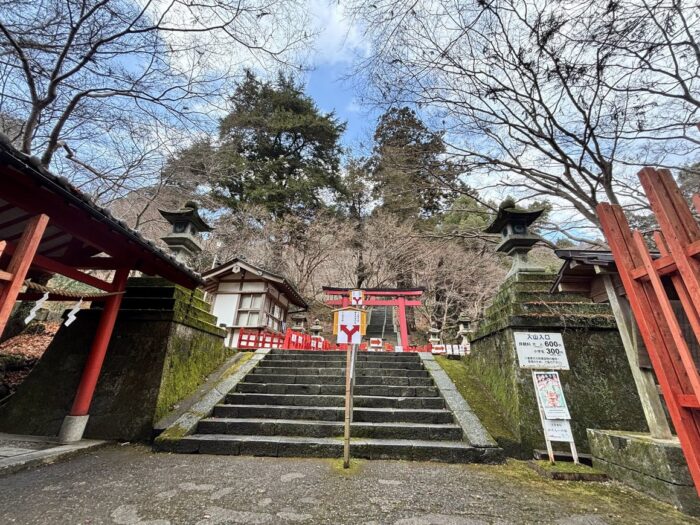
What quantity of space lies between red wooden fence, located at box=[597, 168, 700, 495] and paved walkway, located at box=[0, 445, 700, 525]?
162 cm

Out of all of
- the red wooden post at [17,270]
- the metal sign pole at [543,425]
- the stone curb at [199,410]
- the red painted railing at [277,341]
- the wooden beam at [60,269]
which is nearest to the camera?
the red wooden post at [17,270]

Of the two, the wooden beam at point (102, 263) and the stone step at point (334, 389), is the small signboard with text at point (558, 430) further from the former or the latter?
the wooden beam at point (102, 263)

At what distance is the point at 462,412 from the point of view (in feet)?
16.3

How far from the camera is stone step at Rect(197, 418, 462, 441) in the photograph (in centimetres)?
458

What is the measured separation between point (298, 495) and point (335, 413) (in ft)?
7.37

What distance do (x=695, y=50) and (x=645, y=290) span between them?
7.30 meters

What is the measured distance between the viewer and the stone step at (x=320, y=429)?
15.0 feet

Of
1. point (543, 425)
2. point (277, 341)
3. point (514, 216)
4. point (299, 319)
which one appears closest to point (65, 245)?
point (277, 341)

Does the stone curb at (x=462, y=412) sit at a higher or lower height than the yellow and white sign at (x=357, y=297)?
lower

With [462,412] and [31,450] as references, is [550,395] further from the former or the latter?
[31,450]

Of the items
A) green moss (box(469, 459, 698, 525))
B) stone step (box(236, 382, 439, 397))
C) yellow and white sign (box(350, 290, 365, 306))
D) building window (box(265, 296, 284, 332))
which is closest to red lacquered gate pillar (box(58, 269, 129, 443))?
stone step (box(236, 382, 439, 397))

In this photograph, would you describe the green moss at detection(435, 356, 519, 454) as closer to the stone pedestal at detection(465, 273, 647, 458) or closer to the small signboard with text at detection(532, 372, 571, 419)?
the stone pedestal at detection(465, 273, 647, 458)

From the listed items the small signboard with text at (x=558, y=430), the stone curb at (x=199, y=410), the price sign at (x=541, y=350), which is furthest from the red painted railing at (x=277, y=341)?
the small signboard with text at (x=558, y=430)

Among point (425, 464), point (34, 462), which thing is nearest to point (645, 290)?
point (425, 464)
